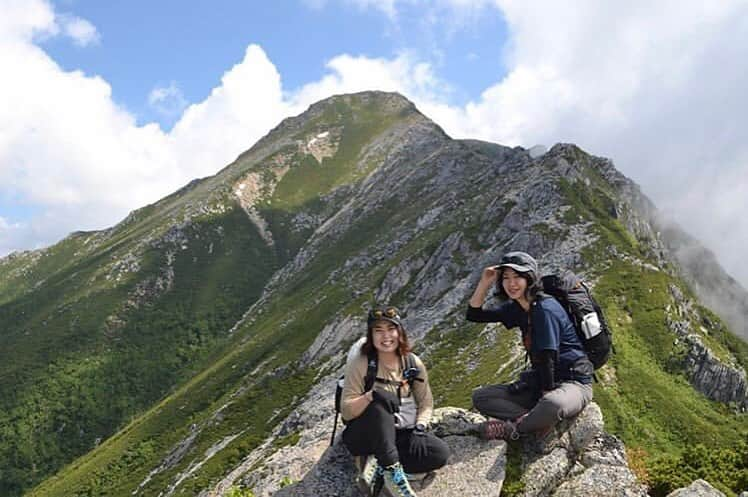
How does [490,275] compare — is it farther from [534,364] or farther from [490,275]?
[534,364]

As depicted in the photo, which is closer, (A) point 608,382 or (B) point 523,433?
(B) point 523,433

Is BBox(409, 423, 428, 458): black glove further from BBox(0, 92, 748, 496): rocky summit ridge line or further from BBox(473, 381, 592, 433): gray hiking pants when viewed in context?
BBox(473, 381, 592, 433): gray hiking pants

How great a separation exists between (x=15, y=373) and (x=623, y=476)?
552ft

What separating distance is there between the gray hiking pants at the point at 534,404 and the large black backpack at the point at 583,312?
0.95 meters

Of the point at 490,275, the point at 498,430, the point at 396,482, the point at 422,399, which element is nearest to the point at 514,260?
the point at 490,275

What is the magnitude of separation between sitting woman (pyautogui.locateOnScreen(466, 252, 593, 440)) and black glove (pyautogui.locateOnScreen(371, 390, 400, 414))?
2.82m

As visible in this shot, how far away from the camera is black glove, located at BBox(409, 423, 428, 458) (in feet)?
39.1

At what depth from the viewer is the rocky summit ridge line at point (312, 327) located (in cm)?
4306

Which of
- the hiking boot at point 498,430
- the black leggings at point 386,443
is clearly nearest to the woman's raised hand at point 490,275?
the hiking boot at point 498,430

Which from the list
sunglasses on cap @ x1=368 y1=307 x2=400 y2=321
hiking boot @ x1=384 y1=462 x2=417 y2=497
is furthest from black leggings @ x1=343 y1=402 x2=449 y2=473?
sunglasses on cap @ x1=368 y1=307 x2=400 y2=321

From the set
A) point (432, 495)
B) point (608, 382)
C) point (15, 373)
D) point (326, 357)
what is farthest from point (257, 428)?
point (15, 373)

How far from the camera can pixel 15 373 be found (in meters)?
141

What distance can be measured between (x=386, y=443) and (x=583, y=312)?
5.58m

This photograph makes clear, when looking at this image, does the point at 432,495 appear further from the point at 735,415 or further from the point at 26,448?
the point at 26,448
